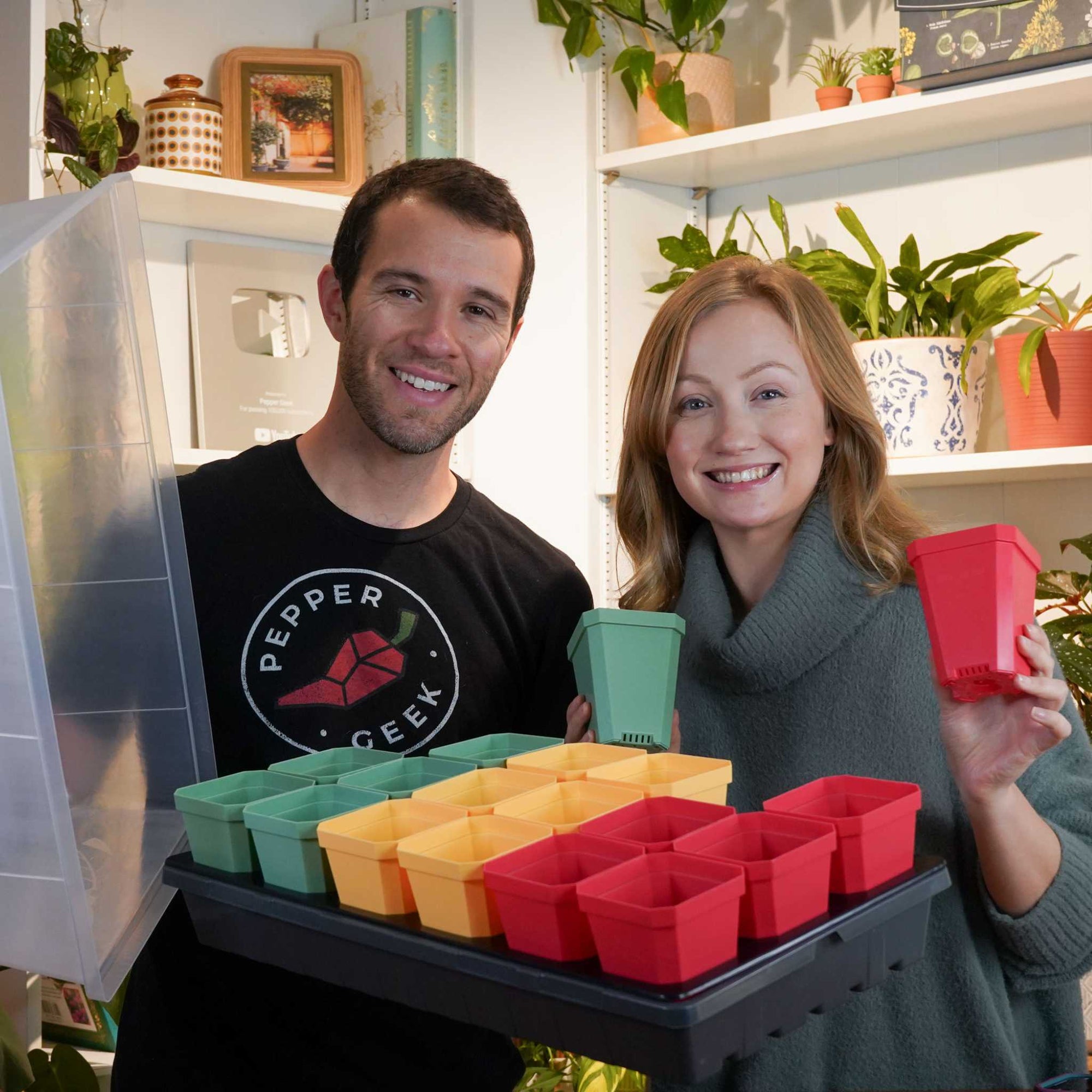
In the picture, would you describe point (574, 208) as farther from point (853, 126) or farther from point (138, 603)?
point (138, 603)

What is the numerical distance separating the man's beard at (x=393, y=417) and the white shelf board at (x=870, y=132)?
39.0 inches

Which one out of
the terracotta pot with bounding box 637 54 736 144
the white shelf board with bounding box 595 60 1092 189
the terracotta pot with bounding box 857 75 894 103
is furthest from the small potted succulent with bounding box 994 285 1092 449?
the terracotta pot with bounding box 637 54 736 144

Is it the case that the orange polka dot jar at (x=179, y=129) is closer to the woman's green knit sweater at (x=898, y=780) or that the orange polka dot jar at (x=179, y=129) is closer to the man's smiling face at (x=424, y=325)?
the man's smiling face at (x=424, y=325)

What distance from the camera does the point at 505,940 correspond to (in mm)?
675

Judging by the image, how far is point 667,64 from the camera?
86.2 inches

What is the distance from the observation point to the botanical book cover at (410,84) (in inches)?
87.4

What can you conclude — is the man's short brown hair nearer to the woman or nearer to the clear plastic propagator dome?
the woman

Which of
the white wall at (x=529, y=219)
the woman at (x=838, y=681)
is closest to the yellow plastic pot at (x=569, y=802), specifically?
the woman at (x=838, y=681)

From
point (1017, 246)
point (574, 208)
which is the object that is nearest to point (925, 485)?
point (1017, 246)

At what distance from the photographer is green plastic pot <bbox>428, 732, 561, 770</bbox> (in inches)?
36.1

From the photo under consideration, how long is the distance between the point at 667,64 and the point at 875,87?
37cm

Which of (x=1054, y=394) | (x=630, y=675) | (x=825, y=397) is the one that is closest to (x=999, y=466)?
(x=1054, y=394)

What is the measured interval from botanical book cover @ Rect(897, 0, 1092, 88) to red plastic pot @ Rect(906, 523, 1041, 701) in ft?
4.01

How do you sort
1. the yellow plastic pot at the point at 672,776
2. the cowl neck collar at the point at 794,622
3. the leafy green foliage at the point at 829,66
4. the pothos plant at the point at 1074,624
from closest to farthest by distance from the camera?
the yellow plastic pot at the point at 672,776 < the cowl neck collar at the point at 794,622 < the pothos plant at the point at 1074,624 < the leafy green foliage at the point at 829,66
